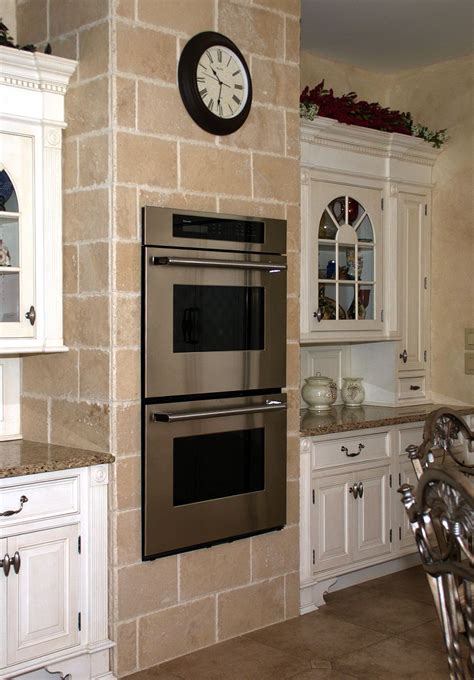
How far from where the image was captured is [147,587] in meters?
3.30

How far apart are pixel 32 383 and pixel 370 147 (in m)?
2.09

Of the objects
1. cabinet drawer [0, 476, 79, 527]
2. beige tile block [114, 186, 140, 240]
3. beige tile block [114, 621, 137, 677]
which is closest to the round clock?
beige tile block [114, 186, 140, 240]

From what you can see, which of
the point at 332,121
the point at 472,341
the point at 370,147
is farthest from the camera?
the point at 472,341

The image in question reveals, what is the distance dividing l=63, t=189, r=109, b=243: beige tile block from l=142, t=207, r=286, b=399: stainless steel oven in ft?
0.51

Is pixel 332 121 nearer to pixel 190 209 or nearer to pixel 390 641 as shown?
pixel 190 209

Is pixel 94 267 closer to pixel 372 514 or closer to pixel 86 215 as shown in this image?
pixel 86 215

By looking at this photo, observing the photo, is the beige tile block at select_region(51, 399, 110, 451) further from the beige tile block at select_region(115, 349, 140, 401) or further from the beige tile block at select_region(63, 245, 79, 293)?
the beige tile block at select_region(63, 245, 79, 293)

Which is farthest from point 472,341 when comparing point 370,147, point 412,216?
point 370,147

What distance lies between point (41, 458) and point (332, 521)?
4.98 ft

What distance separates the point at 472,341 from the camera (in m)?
4.86

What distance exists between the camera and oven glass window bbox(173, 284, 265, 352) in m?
3.36

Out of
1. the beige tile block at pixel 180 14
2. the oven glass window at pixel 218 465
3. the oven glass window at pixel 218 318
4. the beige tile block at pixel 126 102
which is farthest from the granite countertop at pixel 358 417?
the beige tile block at pixel 180 14

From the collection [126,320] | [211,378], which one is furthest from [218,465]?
[126,320]

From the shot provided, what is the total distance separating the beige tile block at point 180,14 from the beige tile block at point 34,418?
144 centimetres
